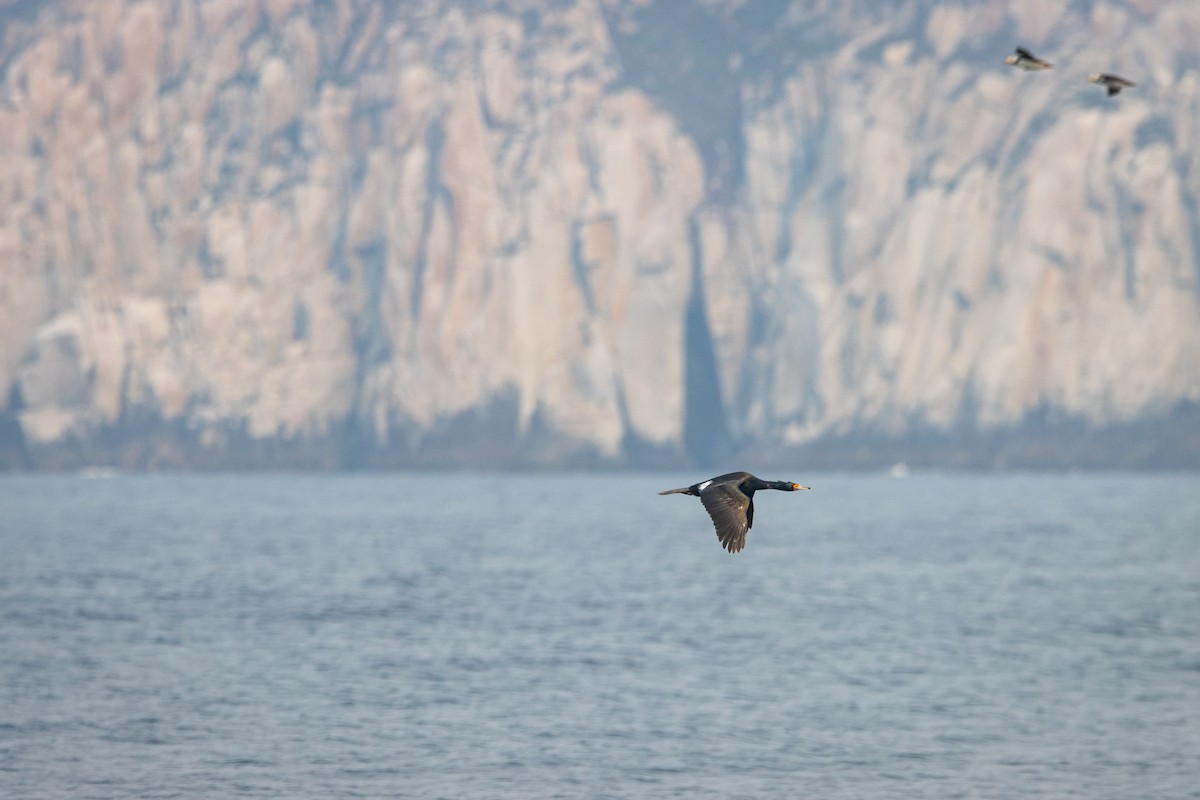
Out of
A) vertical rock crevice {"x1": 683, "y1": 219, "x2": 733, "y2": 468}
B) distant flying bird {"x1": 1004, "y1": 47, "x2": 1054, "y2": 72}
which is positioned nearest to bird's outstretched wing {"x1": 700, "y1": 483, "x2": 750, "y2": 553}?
distant flying bird {"x1": 1004, "y1": 47, "x2": 1054, "y2": 72}

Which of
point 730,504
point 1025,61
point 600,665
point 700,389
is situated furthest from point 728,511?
point 700,389

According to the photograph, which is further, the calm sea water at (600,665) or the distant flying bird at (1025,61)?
the calm sea water at (600,665)

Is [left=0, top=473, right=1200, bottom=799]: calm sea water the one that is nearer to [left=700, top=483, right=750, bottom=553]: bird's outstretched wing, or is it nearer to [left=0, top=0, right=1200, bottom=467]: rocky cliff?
[left=700, top=483, right=750, bottom=553]: bird's outstretched wing

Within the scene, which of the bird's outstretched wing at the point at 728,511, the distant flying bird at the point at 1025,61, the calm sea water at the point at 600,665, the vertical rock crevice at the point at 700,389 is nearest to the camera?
the bird's outstretched wing at the point at 728,511

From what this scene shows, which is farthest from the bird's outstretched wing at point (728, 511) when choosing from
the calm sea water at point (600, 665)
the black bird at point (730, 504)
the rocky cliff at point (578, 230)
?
the rocky cliff at point (578, 230)

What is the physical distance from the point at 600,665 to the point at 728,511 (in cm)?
1847

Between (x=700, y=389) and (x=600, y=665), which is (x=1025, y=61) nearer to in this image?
(x=600, y=665)

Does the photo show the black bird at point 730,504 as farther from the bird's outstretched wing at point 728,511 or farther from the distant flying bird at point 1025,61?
the distant flying bird at point 1025,61

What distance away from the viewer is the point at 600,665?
134 feet

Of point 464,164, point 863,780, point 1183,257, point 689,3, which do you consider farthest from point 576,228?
point 863,780

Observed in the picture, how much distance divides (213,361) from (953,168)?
206 feet

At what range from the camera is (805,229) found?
151 m

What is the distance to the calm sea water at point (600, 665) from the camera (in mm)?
30312

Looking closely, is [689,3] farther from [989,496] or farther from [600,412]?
[989,496]
